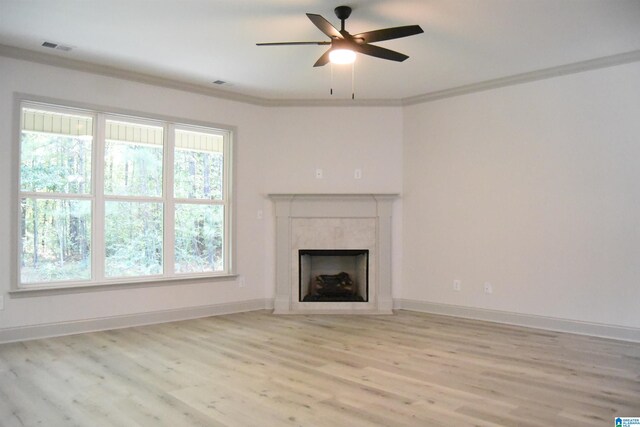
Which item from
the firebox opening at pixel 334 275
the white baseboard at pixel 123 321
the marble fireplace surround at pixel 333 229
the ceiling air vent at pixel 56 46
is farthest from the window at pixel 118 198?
the firebox opening at pixel 334 275

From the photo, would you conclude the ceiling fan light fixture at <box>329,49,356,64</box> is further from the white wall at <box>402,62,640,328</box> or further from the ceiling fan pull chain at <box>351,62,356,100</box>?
the white wall at <box>402,62,640,328</box>

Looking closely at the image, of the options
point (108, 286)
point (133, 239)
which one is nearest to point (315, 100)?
point (133, 239)

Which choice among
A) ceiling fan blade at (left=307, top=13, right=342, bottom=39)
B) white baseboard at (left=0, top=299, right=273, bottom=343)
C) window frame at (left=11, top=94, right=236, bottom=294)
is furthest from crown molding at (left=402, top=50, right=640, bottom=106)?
white baseboard at (left=0, top=299, right=273, bottom=343)

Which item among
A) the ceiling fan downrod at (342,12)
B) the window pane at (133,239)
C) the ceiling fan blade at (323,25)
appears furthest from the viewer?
the window pane at (133,239)

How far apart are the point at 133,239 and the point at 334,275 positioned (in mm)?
2611

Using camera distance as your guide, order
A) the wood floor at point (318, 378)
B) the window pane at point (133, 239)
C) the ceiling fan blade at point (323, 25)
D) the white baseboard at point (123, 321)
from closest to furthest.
→ the wood floor at point (318, 378) < the ceiling fan blade at point (323, 25) < the white baseboard at point (123, 321) < the window pane at point (133, 239)

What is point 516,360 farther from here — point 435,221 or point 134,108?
point 134,108

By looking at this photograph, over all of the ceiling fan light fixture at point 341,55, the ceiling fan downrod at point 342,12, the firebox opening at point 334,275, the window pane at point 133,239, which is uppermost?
the ceiling fan downrod at point 342,12

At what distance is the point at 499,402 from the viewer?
121 inches

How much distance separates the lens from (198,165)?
20.1ft

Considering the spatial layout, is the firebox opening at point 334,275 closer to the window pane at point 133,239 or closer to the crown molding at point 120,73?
the window pane at point 133,239

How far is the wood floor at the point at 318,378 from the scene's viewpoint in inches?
A: 113

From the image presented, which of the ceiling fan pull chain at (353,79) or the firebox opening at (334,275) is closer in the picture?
the ceiling fan pull chain at (353,79)

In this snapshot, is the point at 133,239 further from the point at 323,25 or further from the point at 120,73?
the point at 323,25
